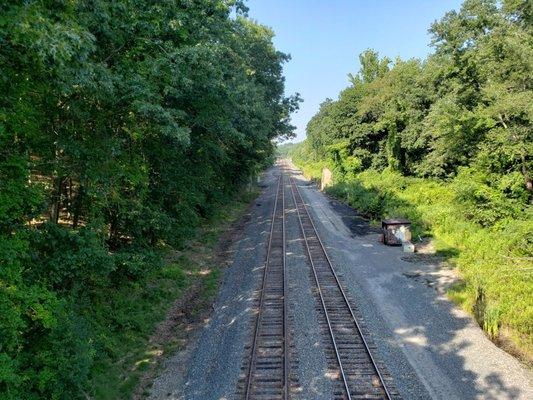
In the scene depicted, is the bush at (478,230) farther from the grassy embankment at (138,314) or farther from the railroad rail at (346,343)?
the grassy embankment at (138,314)

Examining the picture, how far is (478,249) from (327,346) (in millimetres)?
11493

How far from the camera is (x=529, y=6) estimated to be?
23328 mm

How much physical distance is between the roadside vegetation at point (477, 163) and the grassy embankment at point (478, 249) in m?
0.05

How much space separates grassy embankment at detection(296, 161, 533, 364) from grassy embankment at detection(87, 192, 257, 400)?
10.4m

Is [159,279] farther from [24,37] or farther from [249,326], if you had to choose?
[24,37]

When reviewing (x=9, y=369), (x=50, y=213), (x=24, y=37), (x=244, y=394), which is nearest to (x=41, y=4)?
(x=24, y=37)

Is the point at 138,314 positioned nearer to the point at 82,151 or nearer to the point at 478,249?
the point at 82,151

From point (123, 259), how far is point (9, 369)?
5824mm

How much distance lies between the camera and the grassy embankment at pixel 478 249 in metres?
13.4

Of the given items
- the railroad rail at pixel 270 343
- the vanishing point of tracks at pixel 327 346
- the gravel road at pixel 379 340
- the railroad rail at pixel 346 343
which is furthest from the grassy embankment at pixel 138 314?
the railroad rail at pixel 346 343

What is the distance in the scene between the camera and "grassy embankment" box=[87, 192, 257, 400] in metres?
11.1

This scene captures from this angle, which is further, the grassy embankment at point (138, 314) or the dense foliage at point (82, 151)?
the grassy embankment at point (138, 314)

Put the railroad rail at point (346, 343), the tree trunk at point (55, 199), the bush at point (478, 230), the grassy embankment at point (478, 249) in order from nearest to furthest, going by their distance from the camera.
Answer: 1. the railroad rail at point (346, 343)
2. the tree trunk at point (55, 199)
3. the grassy embankment at point (478, 249)
4. the bush at point (478, 230)

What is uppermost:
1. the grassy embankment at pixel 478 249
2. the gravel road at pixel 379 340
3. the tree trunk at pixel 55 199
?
the tree trunk at pixel 55 199
